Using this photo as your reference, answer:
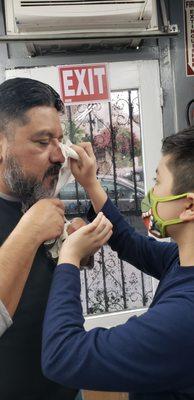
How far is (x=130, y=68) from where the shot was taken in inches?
96.3

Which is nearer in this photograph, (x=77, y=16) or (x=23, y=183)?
(x=23, y=183)

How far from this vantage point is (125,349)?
2.58 ft

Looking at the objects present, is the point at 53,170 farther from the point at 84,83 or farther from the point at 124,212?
the point at 124,212

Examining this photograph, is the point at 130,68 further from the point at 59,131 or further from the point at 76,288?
the point at 76,288

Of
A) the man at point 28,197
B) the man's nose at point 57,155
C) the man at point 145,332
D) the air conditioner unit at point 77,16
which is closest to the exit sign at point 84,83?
the air conditioner unit at point 77,16

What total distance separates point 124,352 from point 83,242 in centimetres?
29

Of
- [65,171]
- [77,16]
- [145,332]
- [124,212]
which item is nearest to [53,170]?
[65,171]

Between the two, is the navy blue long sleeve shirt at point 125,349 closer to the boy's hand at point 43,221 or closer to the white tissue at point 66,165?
the boy's hand at point 43,221

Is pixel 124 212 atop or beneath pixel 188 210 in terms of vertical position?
beneath

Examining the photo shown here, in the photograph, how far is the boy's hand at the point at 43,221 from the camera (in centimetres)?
91

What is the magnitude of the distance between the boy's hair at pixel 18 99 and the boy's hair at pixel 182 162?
44 cm

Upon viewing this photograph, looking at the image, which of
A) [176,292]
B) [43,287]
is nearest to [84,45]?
[43,287]

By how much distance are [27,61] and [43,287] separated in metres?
1.75

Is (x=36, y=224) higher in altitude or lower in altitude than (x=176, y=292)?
higher
